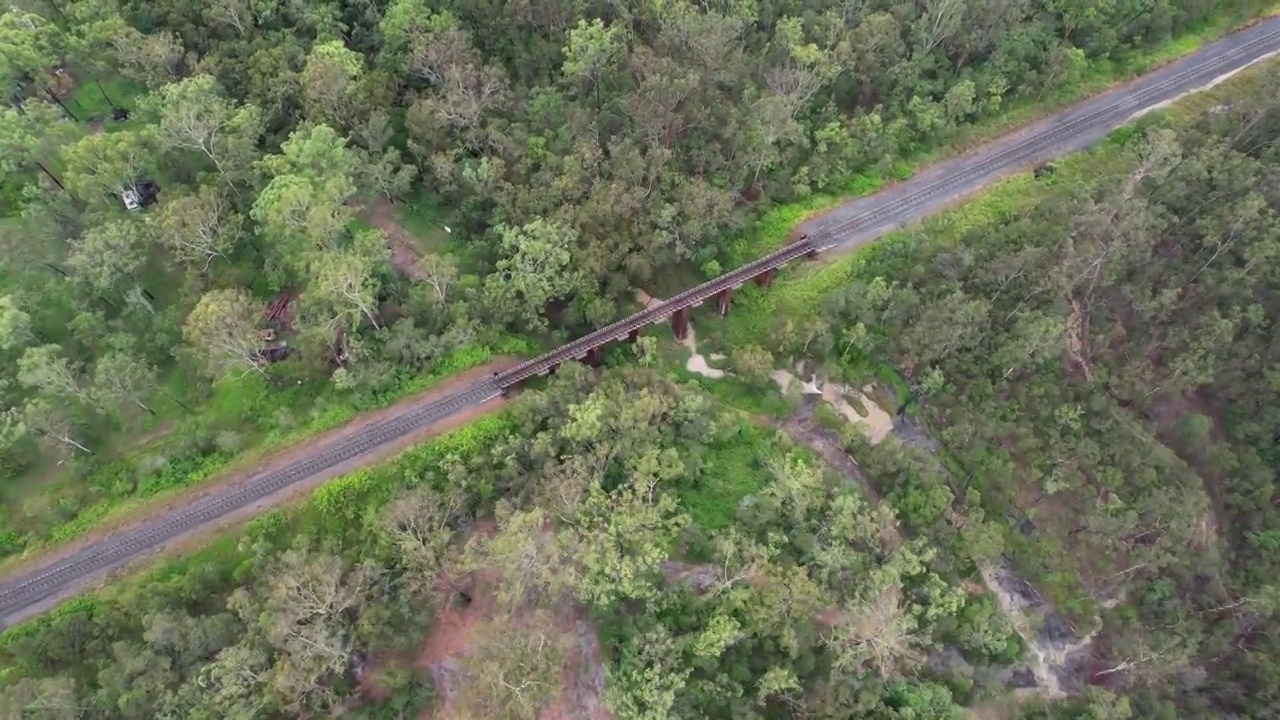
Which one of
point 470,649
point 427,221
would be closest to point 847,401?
point 470,649

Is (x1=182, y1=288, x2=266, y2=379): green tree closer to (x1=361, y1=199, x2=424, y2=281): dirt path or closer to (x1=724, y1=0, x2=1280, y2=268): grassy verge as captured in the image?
(x1=361, y1=199, x2=424, y2=281): dirt path

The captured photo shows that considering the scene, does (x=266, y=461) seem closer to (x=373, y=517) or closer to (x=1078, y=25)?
(x=373, y=517)

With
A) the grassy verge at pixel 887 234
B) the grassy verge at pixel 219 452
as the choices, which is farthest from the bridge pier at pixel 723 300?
the grassy verge at pixel 219 452

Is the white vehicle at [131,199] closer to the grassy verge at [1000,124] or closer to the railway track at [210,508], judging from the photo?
the railway track at [210,508]

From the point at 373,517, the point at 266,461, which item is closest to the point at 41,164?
the point at 266,461

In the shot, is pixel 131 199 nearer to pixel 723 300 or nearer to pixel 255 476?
pixel 255 476

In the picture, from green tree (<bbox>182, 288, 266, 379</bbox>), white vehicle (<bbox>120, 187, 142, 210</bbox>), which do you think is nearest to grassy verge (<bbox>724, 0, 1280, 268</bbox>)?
green tree (<bbox>182, 288, 266, 379</bbox>)
